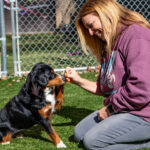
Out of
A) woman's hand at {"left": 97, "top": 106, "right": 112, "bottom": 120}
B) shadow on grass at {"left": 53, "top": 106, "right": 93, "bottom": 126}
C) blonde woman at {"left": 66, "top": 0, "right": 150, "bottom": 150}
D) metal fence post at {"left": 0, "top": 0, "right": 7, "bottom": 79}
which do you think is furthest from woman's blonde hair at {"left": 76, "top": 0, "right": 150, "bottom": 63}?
metal fence post at {"left": 0, "top": 0, "right": 7, "bottom": 79}

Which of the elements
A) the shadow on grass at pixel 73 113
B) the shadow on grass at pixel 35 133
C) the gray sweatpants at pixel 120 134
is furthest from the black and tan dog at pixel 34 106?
the shadow on grass at pixel 73 113

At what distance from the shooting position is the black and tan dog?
3.19 m

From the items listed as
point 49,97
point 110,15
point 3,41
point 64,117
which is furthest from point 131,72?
point 3,41

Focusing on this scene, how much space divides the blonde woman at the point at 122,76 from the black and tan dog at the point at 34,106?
0.55 m

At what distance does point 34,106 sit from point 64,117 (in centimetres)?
98

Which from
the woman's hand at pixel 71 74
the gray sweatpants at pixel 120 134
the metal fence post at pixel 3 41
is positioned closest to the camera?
the gray sweatpants at pixel 120 134

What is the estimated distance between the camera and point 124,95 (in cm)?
268

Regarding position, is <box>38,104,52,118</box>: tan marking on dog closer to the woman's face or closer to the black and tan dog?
the black and tan dog

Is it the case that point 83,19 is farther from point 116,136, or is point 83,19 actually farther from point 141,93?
point 116,136

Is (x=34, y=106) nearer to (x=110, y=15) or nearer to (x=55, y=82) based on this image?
(x=55, y=82)

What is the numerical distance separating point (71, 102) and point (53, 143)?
4.85 ft

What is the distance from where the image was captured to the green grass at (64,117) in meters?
3.28

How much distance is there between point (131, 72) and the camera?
2607 mm

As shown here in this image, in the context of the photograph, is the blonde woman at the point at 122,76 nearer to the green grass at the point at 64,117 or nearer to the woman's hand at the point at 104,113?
the woman's hand at the point at 104,113
